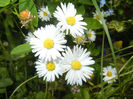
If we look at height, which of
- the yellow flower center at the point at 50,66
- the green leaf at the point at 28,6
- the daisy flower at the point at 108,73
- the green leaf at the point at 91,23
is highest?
the green leaf at the point at 28,6

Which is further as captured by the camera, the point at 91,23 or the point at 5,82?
the point at 5,82

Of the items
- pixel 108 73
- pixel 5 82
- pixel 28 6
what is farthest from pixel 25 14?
pixel 108 73

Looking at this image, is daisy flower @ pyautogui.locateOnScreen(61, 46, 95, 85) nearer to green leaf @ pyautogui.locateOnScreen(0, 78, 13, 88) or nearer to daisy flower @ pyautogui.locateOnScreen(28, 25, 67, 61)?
daisy flower @ pyautogui.locateOnScreen(28, 25, 67, 61)

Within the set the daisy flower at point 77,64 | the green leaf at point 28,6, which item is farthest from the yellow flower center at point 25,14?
the daisy flower at point 77,64

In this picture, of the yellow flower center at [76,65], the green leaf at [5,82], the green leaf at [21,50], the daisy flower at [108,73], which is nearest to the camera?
the green leaf at [21,50]

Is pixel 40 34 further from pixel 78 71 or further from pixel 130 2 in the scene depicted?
pixel 130 2

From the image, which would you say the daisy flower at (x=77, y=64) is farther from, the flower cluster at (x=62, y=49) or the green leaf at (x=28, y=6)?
the green leaf at (x=28, y=6)

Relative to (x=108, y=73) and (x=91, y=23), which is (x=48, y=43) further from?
(x=108, y=73)
